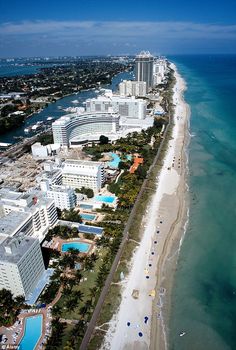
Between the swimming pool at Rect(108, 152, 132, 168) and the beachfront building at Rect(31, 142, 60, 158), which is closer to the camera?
the swimming pool at Rect(108, 152, 132, 168)

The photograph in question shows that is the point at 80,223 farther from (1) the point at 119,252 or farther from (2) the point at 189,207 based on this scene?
(2) the point at 189,207

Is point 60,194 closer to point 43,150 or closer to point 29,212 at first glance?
point 29,212

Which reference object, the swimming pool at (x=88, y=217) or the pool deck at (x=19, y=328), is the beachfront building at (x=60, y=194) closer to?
the swimming pool at (x=88, y=217)

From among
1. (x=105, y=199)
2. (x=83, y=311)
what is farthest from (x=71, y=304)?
(x=105, y=199)

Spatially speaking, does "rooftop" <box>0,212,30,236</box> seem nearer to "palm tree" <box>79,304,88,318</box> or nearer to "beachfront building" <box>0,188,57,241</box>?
"beachfront building" <box>0,188,57,241</box>

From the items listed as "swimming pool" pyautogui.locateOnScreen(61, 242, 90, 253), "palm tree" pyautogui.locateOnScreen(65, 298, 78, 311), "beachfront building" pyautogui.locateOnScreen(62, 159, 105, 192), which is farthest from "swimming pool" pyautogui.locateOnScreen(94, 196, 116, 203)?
"palm tree" pyautogui.locateOnScreen(65, 298, 78, 311)

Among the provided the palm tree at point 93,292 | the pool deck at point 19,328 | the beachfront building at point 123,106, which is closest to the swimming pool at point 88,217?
the palm tree at point 93,292

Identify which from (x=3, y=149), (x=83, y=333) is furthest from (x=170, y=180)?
(x=3, y=149)

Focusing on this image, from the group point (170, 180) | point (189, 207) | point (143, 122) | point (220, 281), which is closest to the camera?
point (220, 281)
